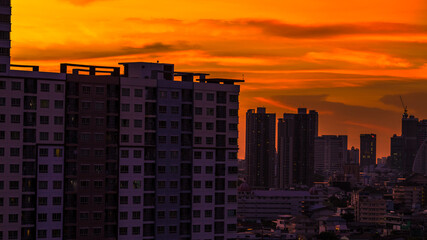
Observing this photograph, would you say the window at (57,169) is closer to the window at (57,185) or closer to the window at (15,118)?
the window at (57,185)

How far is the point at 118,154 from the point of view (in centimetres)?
11344

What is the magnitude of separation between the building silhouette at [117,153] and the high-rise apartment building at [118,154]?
120 mm

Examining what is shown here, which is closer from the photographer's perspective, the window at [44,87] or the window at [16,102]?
the window at [16,102]

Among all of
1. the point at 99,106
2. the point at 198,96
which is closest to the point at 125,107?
the point at 99,106

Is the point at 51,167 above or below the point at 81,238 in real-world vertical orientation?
above

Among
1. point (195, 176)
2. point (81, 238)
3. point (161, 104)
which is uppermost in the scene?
point (161, 104)

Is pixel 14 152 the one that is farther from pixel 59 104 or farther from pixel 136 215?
pixel 136 215

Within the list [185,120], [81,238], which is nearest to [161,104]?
[185,120]

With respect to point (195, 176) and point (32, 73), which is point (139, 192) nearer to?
point (195, 176)

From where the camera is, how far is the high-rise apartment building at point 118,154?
354ft

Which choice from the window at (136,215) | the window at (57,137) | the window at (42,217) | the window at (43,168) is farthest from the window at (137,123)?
the window at (42,217)

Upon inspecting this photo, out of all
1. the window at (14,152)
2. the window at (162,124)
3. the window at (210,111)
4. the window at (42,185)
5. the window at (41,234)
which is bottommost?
the window at (41,234)

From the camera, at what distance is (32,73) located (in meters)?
109

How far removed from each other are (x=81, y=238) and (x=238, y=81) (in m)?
29.0
